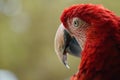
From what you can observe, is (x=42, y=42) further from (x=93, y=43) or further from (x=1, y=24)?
(x=93, y=43)

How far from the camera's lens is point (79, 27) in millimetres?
1100

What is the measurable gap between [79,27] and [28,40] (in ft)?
4.29

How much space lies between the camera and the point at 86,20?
3.43 ft

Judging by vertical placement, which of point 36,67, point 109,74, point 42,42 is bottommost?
point 36,67

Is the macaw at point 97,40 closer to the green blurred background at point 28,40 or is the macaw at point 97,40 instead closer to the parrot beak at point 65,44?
the parrot beak at point 65,44

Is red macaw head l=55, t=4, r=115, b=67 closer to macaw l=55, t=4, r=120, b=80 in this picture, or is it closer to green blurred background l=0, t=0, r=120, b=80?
macaw l=55, t=4, r=120, b=80

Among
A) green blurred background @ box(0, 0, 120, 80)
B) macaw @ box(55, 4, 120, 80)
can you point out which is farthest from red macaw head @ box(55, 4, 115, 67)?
green blurred background @ box(0, 0, 120, 80)

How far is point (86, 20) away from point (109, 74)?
18 centimetres

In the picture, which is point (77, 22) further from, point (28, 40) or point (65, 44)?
point (28, 40)

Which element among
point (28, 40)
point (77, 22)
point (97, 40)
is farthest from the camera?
point (28, 40)

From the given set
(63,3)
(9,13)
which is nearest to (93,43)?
(63,3)

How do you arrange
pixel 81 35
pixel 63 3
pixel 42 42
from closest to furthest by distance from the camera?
pixel 81 35 → pixel 63 3 → pixel 42 42

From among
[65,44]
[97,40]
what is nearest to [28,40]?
[65,44]

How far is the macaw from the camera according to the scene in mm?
962
